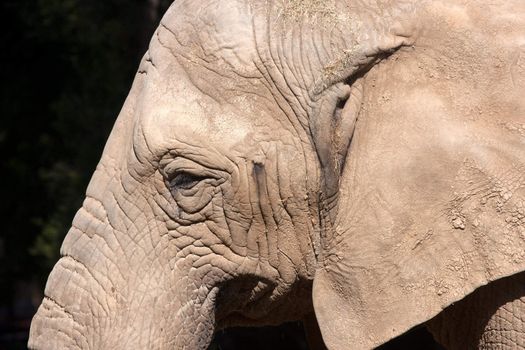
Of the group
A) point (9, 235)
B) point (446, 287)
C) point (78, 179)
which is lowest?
point (9, 235)

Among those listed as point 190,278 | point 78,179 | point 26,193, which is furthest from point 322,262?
point 26,193

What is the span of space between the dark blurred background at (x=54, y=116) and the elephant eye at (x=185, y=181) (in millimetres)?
2571

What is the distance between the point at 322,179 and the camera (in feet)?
7.77

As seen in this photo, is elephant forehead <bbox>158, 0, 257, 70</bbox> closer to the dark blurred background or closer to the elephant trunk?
the elephant trunk

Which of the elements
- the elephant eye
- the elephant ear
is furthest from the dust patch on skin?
the elephant eye

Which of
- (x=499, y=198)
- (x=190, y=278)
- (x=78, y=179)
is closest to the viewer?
(x=499, y=198)

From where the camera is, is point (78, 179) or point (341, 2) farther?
point (78, 179)

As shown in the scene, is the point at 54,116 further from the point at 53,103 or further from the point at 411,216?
the point at 411,216

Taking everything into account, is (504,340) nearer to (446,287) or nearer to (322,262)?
(446,287)

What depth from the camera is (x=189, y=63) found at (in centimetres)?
239

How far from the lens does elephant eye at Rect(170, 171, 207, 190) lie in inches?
93.9

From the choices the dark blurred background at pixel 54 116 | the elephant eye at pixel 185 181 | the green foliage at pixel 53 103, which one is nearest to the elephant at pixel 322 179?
the elephant eye at pixel 185 181

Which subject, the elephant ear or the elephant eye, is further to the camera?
the elephant eye

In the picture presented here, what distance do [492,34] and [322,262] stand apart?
0.56 metres
